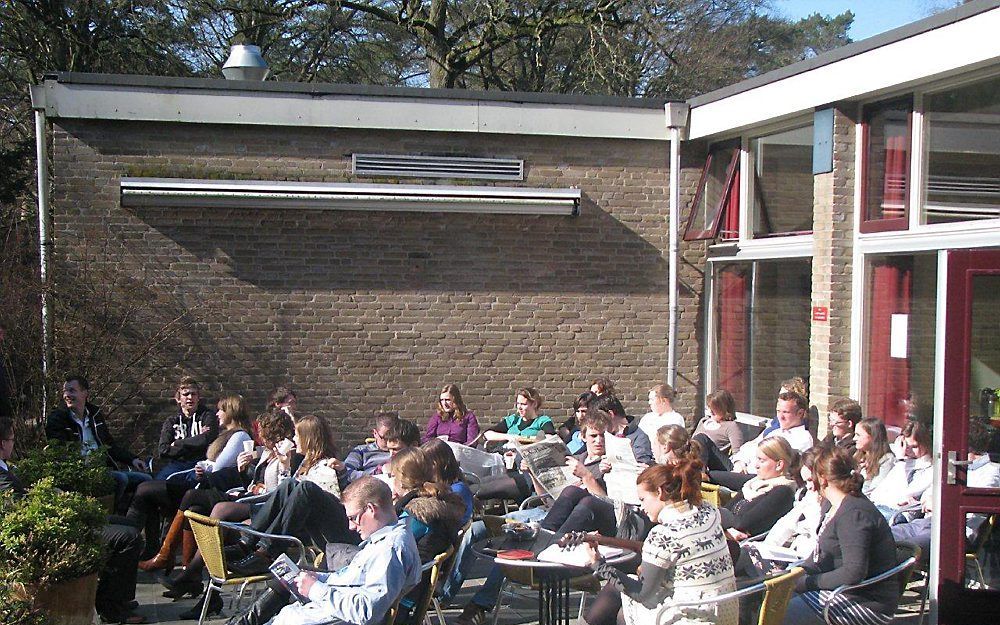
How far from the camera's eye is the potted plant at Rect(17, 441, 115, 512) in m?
6.61

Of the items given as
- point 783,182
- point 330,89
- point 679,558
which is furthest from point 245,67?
point 679,558

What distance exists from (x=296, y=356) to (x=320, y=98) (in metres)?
2.74

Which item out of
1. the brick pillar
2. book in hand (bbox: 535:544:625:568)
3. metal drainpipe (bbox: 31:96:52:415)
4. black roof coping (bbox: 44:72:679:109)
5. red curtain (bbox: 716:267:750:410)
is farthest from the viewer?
red curtain (bbox: 716:267:750:410)

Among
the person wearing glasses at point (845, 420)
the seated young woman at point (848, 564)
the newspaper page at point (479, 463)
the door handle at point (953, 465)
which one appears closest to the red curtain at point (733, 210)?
the person wearing glasses at point (845, 420)

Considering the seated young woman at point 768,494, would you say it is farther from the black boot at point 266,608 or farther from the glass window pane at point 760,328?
the glass window pane at point 760,328

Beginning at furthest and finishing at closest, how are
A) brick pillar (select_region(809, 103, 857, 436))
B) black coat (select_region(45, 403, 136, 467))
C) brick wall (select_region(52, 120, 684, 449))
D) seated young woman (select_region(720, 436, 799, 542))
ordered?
brick wall (select_region(52, 120, 684, 449)) → brick pillar (select_region(809, 103, 857, 436)) → black coat (select_region(45, 403, 136, 467)) → seated young woman (select_region(720, 436, 799, 542))

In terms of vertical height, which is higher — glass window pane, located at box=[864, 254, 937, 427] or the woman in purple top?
glass window pane, located at box=[864, 254, 937, 427]

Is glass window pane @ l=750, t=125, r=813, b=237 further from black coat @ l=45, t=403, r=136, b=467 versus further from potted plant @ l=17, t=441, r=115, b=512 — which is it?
potted plant @ l=17, t=441, r=115, b=512

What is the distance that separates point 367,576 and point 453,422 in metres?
4.95

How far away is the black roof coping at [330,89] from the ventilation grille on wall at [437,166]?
0.64 meters

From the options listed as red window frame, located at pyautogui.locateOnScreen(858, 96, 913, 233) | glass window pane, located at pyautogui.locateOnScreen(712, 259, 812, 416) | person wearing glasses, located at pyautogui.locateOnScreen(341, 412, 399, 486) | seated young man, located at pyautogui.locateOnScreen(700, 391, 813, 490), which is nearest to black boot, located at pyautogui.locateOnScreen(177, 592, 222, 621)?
person wearing glasses, located at pyautogui.locateOnScreen(341, 412, 399, 486)

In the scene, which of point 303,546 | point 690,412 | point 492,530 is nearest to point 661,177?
point 690,412

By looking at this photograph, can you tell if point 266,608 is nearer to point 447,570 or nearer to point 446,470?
point 447,570

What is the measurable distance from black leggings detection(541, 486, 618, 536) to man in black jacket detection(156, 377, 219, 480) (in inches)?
137
